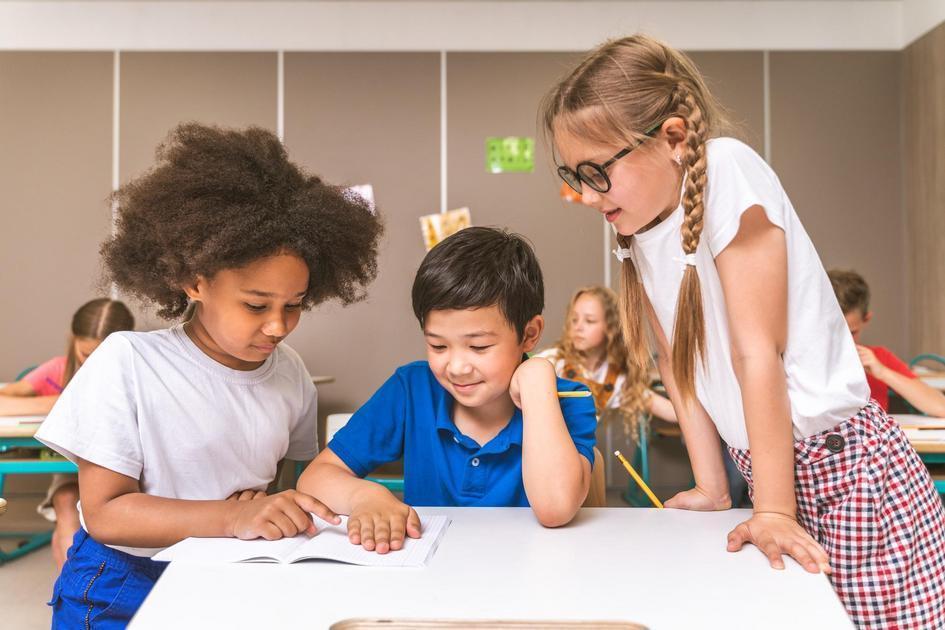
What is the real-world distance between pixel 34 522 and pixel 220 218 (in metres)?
3.39

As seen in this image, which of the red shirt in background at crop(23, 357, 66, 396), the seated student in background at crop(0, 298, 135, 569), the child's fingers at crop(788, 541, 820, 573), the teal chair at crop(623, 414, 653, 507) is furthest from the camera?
the teal chair at crop(623, 414, 653, 507)

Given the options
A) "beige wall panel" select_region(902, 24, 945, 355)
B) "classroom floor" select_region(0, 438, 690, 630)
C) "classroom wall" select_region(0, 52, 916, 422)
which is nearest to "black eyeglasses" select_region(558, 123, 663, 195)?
"classroom floor" select_region(0, 438, 690, 630)

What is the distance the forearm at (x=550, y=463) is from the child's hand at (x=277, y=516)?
26cm

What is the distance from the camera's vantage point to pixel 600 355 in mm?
3785

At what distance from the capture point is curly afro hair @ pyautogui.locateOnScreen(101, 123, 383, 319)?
116 centimetres

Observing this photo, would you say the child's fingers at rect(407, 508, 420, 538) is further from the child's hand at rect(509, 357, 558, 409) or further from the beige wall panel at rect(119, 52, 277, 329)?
the beige wall panel at rect(119, 52, 277, 329)

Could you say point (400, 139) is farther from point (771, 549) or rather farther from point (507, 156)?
point (771, 549)

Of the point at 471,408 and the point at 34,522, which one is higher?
the point at 471,408

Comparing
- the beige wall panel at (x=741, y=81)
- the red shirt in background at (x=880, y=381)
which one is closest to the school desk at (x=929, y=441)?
the red shirt in background at (x=880, y=381)

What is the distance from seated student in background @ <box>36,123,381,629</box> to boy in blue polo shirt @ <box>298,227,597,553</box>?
0.46ft

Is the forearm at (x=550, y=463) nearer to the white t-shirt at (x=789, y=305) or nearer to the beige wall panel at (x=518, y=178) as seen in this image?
the white t-shirt at (x=789, y=305)

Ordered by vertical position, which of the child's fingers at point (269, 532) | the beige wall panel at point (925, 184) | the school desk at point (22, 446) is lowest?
the school desk at point (22, 446)

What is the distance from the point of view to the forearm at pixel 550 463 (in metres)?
1.02

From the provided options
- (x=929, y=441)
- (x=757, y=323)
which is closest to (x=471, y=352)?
(x=757, y=323)
